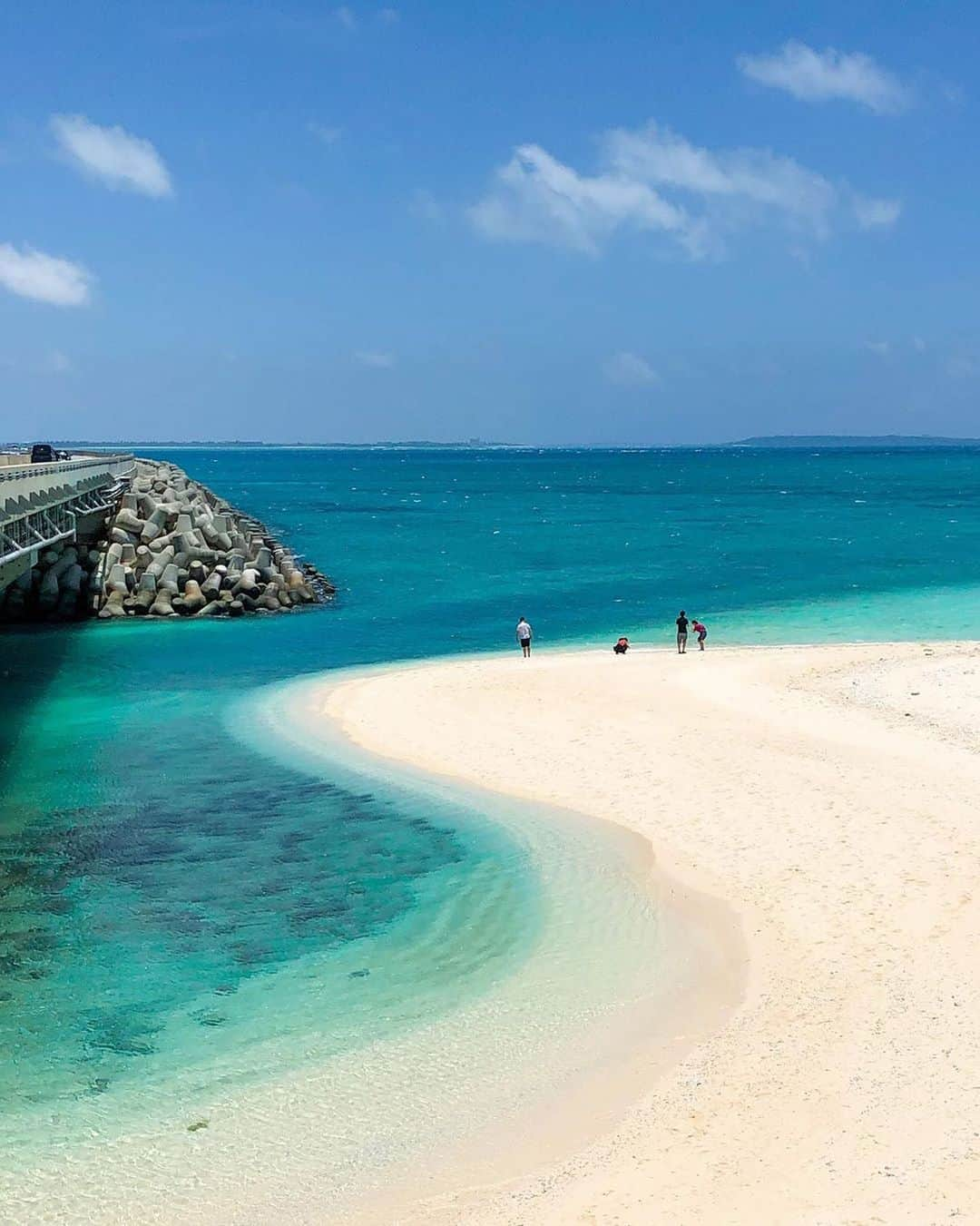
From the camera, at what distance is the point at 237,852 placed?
54.7 ft

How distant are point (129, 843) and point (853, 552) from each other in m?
53.1

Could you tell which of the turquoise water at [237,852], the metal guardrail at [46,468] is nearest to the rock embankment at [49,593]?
the turquoise water at [237,852]

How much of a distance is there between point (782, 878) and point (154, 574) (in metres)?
30.8

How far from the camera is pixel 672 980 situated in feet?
40.1

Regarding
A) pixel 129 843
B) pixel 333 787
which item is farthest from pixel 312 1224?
pixel 333 787

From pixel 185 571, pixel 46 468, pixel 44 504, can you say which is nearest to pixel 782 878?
pixel 44 504

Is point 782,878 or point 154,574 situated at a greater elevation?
point 154,574

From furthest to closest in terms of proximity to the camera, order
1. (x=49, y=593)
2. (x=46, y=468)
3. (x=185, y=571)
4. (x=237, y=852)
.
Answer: (x=185, y=571), (x=49, y=593), (x=46, y=468), (x=237, y=852)

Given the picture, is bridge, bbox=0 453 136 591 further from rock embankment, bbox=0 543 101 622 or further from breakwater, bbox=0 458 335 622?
rock embankment, bbox=0 543 101 622

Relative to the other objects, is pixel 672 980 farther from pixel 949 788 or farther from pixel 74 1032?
pixel 949 788

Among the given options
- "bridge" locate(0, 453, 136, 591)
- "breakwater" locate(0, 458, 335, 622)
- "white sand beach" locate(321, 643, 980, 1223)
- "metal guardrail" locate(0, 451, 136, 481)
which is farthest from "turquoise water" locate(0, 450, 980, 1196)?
"metal guardrail" locate(0, 451, 136, 481)

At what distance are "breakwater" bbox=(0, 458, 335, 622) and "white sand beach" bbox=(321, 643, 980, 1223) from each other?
1411 centimetres

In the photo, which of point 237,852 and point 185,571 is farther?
point 185,571

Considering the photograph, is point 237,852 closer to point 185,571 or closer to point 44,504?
point 44,504
